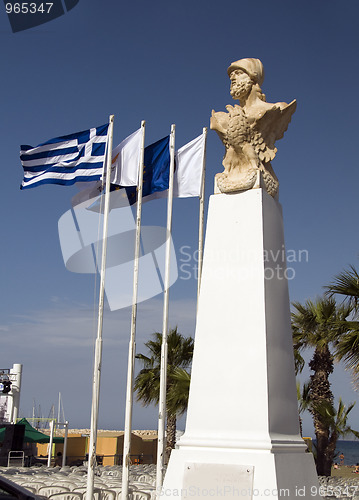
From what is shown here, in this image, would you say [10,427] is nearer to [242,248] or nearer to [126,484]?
[126,484]

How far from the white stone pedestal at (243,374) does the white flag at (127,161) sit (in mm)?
5627

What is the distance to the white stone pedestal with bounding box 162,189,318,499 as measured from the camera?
729cm

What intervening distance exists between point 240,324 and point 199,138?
7608mm

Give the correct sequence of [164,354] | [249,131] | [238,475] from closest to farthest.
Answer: [238,475] < [249,131] < [164,354]

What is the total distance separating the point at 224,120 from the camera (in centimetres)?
921

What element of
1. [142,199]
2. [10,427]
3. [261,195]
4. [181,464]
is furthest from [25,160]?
[10,427]

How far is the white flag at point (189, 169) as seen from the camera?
14.4 m

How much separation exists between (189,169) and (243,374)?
7611 mm

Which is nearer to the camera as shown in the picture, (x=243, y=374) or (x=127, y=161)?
(x=243, y=374)

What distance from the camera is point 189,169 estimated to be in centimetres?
1446

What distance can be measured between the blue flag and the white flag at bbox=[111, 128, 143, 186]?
447 mm

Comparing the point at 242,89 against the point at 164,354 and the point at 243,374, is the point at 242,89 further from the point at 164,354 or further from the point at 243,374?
the point at 164,354

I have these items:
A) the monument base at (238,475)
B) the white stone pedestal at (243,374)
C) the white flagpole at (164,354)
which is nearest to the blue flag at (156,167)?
the white flagpole at (164,354)

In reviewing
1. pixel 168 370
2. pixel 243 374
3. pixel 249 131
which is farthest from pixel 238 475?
pixel 168 370
